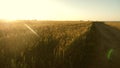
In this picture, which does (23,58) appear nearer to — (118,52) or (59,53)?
(59,53)

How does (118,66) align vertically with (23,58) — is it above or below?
below

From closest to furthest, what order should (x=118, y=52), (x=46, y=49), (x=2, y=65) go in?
(x=2, y=65)
(x=46, y=49)
(x=118, y=52)

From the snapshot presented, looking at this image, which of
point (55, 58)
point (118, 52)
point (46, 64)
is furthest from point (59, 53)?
point (118, 52)

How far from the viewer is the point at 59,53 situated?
8531 millimetres

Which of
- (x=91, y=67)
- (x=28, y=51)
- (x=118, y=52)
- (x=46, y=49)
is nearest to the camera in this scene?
(x=91, y=67)

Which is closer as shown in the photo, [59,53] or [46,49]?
[59,53]

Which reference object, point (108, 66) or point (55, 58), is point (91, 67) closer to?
point (108, 66)

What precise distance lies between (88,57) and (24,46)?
11.0 ft

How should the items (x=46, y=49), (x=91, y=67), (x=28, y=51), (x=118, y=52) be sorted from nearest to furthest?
(x=91, y=67)
(x=28, y=51)
(x=46, y=49)
(x=118, y=52)

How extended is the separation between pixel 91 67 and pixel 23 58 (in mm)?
2872

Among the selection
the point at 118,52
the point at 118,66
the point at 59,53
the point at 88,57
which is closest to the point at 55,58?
the point at 59,53

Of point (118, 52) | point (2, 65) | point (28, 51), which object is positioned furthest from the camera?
point (118, 52)

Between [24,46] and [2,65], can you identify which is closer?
[2,65]

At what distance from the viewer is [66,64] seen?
774 centimetres
